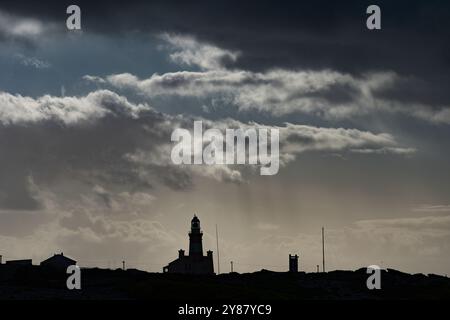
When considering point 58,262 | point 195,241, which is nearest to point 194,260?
point 195,241

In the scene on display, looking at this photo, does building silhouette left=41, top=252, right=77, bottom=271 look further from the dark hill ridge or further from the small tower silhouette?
the small tower silhouette

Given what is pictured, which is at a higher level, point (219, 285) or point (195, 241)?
point (195, 241)

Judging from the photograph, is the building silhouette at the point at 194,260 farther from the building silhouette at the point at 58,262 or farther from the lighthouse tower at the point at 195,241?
the building silhouette at the point at 58,262

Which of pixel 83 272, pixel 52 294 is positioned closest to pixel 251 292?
pixel 52 294

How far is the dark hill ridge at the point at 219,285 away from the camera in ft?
462

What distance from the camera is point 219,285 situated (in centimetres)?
14862

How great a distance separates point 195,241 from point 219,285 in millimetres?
26376

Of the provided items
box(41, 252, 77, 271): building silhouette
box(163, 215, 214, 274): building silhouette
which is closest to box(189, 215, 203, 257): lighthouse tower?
box(163, 215, 214, 274): building silhouette

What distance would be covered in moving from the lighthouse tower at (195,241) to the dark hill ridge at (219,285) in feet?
19.4

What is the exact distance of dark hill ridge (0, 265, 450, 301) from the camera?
141 m

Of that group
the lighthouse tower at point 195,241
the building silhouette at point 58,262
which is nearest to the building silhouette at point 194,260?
the lighthouse tower at point 195,241

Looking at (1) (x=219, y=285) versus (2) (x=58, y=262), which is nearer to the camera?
(1) (x=219, y=285)

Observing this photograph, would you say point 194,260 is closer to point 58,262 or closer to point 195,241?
point 195,241
